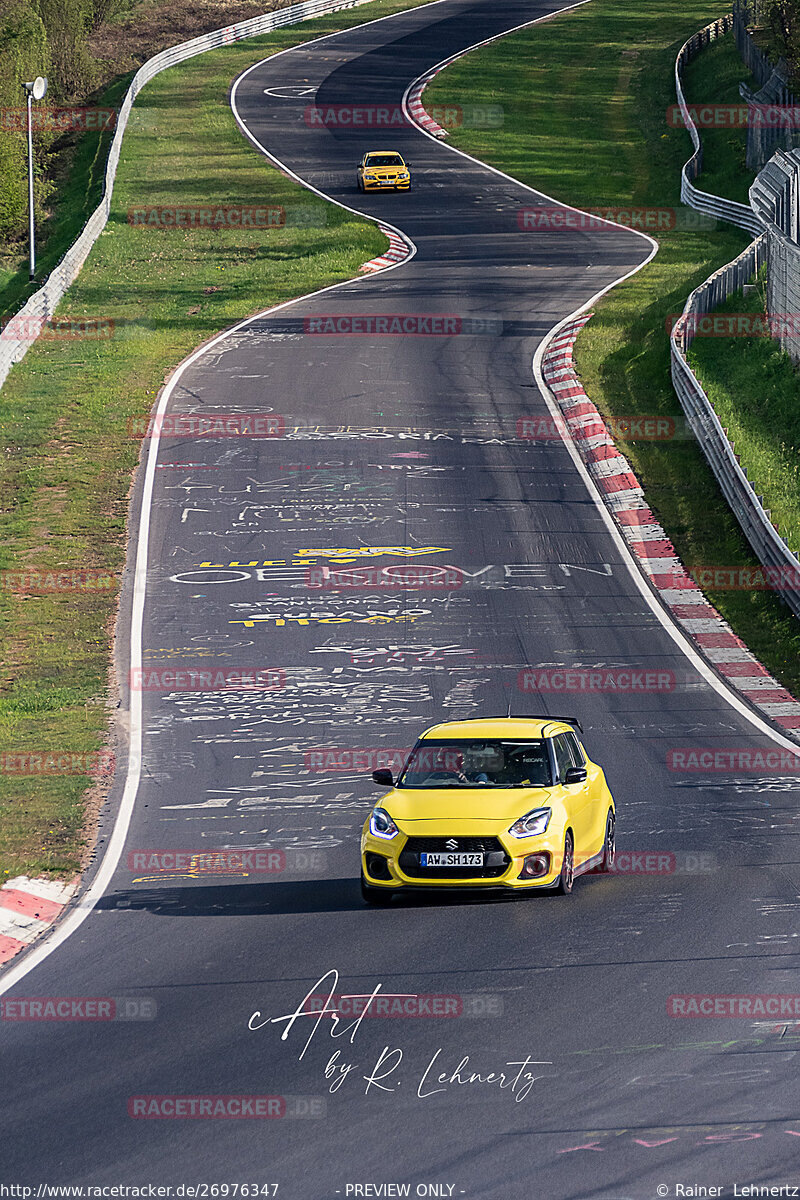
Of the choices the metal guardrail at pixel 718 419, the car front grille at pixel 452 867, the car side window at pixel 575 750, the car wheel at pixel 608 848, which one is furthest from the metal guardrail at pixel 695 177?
the car front grille at pixel 452 867

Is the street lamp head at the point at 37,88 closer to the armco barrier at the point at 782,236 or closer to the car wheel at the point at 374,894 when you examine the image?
the armco barrier at the point at 782,236

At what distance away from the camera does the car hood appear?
39.6 ft

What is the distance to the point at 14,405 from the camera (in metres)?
34.4

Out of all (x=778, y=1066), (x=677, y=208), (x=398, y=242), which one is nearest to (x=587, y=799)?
(x=778, y=1066)

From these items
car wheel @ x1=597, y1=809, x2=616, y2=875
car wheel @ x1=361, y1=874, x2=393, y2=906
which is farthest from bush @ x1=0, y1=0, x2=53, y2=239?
car wheel @ x1=361, y1=874, x2=393, y2=906

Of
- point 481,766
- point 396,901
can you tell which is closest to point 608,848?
point 481,766

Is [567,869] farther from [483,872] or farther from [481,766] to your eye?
[481,766]

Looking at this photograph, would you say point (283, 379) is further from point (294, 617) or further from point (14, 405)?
point (294, 617)

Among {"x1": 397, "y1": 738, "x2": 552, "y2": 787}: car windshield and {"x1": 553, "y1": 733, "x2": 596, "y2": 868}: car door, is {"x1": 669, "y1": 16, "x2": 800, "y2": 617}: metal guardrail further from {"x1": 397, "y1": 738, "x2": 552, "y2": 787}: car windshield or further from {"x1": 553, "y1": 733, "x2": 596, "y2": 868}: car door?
{"x1": 397, "y1": 738, "x2": 552, "y2": 787}: car windshield

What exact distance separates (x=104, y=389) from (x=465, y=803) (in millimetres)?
24967

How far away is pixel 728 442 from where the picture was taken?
89.8ft

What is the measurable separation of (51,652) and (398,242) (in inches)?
1237

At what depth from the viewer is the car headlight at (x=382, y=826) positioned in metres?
12.0

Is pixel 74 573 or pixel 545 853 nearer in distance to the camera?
pixel 545 853
